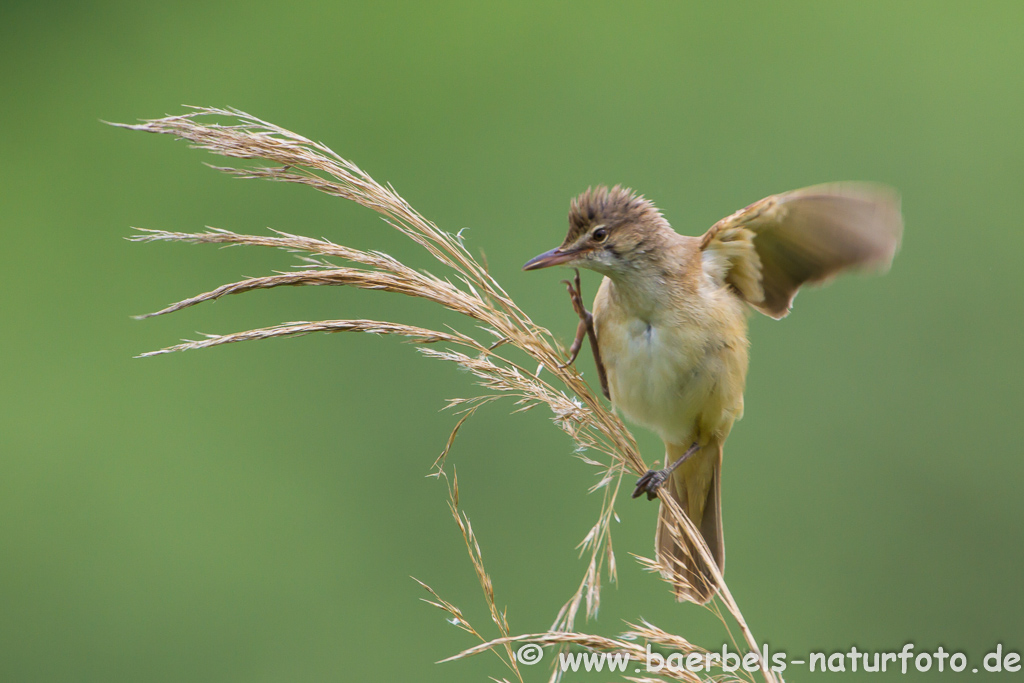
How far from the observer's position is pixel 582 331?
118 inches

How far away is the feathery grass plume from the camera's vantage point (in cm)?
200

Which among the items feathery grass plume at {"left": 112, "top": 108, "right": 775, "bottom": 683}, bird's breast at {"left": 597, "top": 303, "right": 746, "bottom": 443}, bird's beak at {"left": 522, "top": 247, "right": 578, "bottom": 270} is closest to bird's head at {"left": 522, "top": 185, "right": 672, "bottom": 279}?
bird's beak at {"left": 522, "top": 247, "right": 578, "bottom": 270}

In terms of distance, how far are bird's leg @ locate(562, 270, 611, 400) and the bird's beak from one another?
8 cm

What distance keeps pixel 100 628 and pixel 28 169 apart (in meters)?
3.18

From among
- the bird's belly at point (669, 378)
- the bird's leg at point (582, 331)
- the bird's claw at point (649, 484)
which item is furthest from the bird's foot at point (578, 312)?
the bird's claw at point (649, 484)

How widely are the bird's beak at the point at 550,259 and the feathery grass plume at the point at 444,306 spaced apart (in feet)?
1.55

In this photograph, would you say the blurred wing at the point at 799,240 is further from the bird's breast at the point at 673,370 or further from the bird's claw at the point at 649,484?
the bird's claw at the point at 649,484

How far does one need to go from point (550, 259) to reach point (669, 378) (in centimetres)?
53

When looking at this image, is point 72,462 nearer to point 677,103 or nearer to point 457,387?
point 457,387

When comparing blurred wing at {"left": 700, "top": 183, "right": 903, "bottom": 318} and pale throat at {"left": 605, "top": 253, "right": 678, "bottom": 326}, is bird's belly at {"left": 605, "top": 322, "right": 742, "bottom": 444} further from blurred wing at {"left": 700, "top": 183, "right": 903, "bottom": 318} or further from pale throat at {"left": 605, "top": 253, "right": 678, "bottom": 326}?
blurred wing at {"left": 700, "top": 183, "right": 903, "bottom": 318}

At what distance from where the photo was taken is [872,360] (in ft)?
18.1

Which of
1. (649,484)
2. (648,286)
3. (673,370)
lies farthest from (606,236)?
(649,484)

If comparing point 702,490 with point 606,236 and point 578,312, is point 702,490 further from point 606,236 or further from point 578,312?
point 606,236

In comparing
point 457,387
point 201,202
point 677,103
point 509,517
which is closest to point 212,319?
point 201,202
